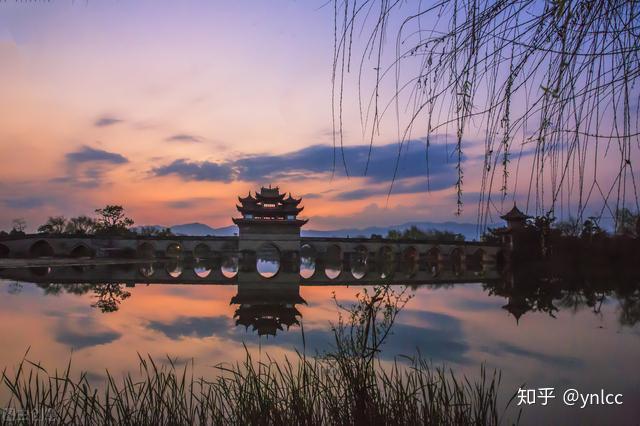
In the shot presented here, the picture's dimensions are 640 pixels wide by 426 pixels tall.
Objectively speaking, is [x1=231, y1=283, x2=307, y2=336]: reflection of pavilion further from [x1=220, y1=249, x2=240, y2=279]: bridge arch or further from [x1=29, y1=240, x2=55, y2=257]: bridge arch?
[x1=29, y1=240, x2=55, y2=257]: bridge arch

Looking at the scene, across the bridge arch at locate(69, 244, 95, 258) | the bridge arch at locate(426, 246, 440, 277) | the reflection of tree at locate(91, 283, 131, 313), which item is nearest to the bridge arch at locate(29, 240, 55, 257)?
the bridge arch at locate(69, 244, 95, 258)

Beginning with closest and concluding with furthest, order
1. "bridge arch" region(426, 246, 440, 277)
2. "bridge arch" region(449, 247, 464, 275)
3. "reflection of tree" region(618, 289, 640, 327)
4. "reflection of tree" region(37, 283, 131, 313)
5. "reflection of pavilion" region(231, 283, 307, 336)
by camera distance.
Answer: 1. "reflection of pavilion" region(231, 283, 307, 336)
2. "reflection of tree" region(618, 289, 640, 327)
3. "reflection of tree" region(37, 283, 131, 313)
4. "bridge arch" region(426, 246, 440, 277)
5. "bridge arch" region(449, 247, 464, 275)

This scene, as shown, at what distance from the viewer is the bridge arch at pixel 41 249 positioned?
3466 centimetres

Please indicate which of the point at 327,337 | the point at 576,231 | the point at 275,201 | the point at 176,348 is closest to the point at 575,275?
the point at 275,201

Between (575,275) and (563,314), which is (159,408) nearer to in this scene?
(563,314)

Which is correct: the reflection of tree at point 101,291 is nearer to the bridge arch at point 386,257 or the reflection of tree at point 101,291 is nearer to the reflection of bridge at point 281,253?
the reflection of bridge at point 281,253

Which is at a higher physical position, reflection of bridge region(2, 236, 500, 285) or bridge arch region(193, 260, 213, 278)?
reflection of bridge region(2, 236, 500, 285)

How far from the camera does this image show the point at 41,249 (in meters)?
36.1

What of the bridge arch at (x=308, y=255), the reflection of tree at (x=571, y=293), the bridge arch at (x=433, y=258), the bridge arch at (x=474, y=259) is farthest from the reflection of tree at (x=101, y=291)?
the bridge arch at (x=474, y=259)

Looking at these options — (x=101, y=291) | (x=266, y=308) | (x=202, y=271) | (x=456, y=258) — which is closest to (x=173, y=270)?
(x=202, y=271)

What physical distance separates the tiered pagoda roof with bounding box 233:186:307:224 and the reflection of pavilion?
14651mm

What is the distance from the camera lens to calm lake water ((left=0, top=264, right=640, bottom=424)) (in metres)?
6.55

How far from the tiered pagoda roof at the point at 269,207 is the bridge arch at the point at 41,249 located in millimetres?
15138

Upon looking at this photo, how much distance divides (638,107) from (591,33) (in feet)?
0.77
